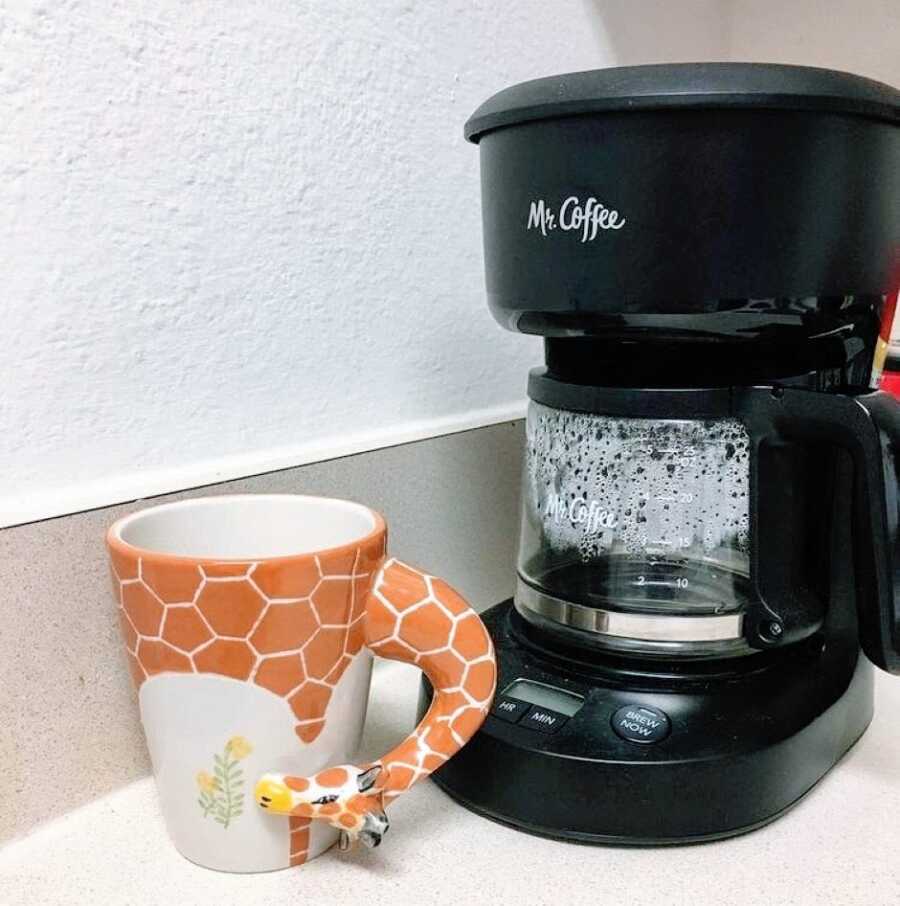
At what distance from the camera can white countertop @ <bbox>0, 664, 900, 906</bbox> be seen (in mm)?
425

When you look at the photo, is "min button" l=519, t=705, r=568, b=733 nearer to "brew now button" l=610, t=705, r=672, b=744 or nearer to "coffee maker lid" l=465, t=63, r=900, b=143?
"brew now button" l=610, t=705, r=672, b=744

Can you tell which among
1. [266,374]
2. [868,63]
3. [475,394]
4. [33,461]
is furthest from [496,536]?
[868,63]

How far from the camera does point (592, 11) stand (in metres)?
0.79

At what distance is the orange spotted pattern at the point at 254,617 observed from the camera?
391 mm

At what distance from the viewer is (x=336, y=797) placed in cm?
41

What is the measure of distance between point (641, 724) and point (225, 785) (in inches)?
7.5

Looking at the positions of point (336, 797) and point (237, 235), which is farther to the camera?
point (237, 235)

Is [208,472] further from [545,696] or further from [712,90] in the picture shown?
[712,90]

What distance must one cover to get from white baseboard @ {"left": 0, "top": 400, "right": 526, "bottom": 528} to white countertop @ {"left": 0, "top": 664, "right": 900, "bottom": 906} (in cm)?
12

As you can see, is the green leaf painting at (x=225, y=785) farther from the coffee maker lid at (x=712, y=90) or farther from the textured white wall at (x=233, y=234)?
the coffee maker lid at (x=712, y=90)

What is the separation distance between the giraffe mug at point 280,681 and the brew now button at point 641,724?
0.26 ft

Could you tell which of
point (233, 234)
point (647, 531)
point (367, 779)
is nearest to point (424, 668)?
point (367, 779)

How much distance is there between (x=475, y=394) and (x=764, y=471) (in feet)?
0.92

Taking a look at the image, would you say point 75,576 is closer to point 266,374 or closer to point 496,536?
point 266,374
